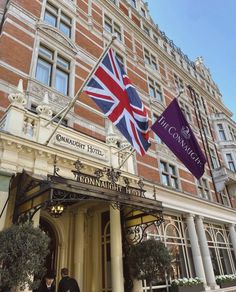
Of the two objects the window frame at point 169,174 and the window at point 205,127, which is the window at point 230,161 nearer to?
the window at point 205,127

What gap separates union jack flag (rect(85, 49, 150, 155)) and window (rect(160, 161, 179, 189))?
8282mm

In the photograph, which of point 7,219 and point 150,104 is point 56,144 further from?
point 150,104

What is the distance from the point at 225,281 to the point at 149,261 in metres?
8.76

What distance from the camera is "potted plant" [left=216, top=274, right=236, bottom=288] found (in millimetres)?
14508

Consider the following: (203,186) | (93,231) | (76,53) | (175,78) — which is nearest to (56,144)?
(93,231)

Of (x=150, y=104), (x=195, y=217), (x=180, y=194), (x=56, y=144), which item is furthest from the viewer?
(x=150, y=104)

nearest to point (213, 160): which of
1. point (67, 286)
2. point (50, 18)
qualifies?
point (50, 18)

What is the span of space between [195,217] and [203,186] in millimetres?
5505

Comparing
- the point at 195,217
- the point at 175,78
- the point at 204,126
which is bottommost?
the point at 195,217

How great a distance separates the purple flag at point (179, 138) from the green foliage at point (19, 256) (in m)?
5.73

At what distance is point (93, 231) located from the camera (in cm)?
1102

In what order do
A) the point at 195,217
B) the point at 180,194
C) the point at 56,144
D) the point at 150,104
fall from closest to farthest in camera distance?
the point at 56,144
the point at 180,194
the point at 195,217
the point at 150,104

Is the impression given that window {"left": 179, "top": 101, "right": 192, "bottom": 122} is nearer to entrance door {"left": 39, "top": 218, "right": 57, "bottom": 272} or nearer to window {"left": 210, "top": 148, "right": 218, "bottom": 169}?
window {"left": 210, "top": 148, "right": 218, "bottom": 169}

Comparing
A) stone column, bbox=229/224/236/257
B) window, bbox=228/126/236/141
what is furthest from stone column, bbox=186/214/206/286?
window, bbox=228/126/236/141
